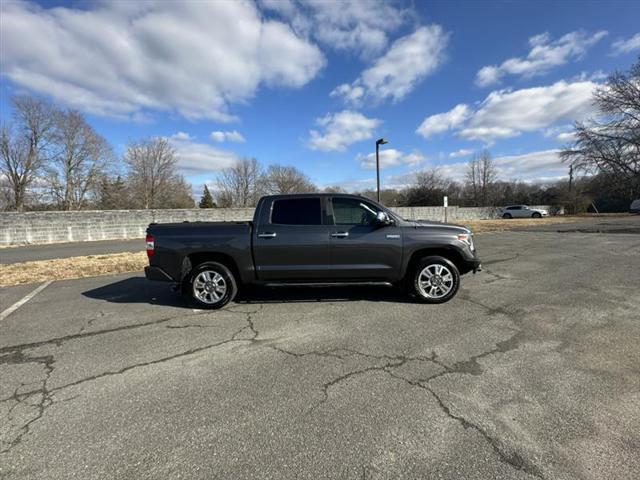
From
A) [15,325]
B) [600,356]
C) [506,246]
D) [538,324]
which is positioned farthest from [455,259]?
[506,246]

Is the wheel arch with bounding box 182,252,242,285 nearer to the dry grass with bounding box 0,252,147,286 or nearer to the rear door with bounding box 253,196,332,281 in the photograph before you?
the rear door with bounding box 253,196,332,281

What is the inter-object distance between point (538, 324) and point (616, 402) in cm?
186

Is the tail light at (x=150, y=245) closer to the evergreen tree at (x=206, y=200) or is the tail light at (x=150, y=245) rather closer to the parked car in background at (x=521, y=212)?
the parked car in background at (x=521, y=212)

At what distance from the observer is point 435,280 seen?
5445 millimetres

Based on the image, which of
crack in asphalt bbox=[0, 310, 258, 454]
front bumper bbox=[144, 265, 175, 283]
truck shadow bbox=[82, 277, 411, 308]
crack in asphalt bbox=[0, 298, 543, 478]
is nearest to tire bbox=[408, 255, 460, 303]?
truck shadow bbox=[82, 277, 411, 308]

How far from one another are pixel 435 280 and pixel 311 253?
7.08 ft

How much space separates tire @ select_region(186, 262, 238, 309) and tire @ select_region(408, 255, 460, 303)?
314cm

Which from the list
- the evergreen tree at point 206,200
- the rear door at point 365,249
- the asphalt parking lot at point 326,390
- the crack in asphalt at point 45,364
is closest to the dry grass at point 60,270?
the asphalt parking lot at point 326,390

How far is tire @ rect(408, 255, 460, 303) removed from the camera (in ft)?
17.8

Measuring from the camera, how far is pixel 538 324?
Answer: 448cm

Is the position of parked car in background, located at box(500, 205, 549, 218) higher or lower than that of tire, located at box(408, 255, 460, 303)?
higher

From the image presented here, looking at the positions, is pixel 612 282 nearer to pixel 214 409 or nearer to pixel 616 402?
pixel 616 402

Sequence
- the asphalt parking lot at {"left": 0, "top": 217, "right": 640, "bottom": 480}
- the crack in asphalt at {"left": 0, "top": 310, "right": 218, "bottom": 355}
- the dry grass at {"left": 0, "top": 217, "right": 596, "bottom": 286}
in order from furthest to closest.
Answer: the dry grass at {"left": 0, "top": 217, "right": 596, "bottom": 286} < the crack in asphalt at {"left": 0, "top": 310, "right": 218, "bottom": 355} < the asphalt parking lot at {"left": 0, "top": 217, "right": 640, "bottom": 480}

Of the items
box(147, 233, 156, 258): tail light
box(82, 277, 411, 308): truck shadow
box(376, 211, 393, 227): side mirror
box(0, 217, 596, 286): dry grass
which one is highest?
box(376, 211, 393, 227): side mirror
